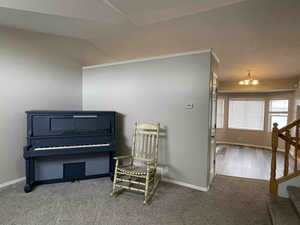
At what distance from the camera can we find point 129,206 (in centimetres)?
229

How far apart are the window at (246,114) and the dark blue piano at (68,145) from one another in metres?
5.59

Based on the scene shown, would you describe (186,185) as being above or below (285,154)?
below

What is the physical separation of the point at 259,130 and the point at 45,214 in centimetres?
702

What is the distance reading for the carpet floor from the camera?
2020 millimetres

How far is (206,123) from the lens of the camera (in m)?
2.71

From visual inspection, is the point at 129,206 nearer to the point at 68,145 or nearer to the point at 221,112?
the point at 68,145

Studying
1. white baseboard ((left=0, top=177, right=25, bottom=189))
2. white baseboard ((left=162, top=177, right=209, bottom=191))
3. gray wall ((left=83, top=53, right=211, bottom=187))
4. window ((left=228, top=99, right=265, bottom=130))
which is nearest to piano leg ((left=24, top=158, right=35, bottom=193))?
white baseboard ((left=0, top=177, right=25, bottom=189))

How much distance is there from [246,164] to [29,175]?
4.61m

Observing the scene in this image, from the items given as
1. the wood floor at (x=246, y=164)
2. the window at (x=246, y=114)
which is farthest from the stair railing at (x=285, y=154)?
the window at (x=246, y=114)

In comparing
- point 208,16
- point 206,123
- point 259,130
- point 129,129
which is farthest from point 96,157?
point 259,130

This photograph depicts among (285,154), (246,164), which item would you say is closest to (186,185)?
(285,154)

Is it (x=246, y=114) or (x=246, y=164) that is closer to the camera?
(x=246, y=164)

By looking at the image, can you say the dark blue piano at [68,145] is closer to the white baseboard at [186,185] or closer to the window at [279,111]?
the white baseboard at [186,185]

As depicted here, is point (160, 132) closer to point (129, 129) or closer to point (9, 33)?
point (129, 129)
